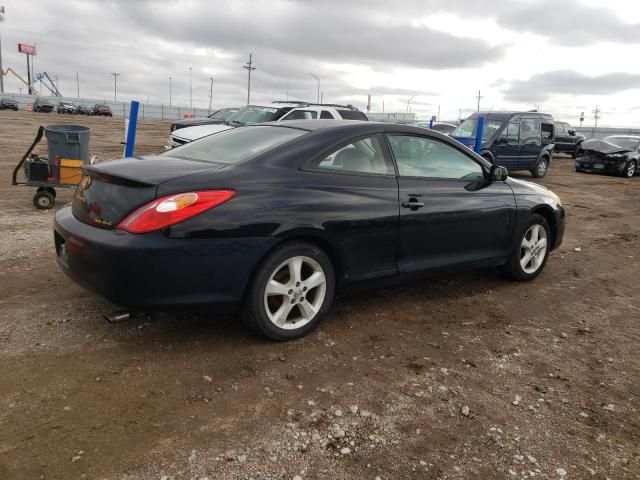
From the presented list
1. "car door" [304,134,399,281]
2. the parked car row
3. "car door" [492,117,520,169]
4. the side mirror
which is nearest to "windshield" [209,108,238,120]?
"car door" [492,117,520,169]

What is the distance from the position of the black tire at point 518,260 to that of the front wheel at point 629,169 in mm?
15229

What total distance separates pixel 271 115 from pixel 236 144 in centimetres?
1027

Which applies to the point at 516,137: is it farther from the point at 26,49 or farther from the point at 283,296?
the point at 26,49

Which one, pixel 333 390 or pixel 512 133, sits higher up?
pixel 512 133

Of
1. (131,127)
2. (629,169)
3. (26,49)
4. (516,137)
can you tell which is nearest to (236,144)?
(131,127)

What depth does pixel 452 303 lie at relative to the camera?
4.53 meters

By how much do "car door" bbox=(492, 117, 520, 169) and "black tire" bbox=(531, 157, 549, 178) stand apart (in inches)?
45.4

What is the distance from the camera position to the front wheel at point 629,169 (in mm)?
18047

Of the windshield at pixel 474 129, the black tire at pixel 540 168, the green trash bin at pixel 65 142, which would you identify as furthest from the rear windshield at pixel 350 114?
the green trash bin at pixel 65 142

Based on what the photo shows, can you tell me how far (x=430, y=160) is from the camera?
430cm

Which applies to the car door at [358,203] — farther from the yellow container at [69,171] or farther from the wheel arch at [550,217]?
the yellow container at [69,171]

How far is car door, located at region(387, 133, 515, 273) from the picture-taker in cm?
402

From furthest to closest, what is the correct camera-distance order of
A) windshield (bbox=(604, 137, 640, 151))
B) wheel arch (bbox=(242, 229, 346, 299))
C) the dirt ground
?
windshield (bbox=(604, 137, 640, 151))
wheel arch (bbox=(242, 229, 346, 299))
the dirt ground

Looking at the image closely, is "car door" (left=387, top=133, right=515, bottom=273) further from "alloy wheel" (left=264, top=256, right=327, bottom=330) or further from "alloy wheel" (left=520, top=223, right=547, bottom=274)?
"alloy wheel" (left=264, top=256, right=327, bottom=330)
